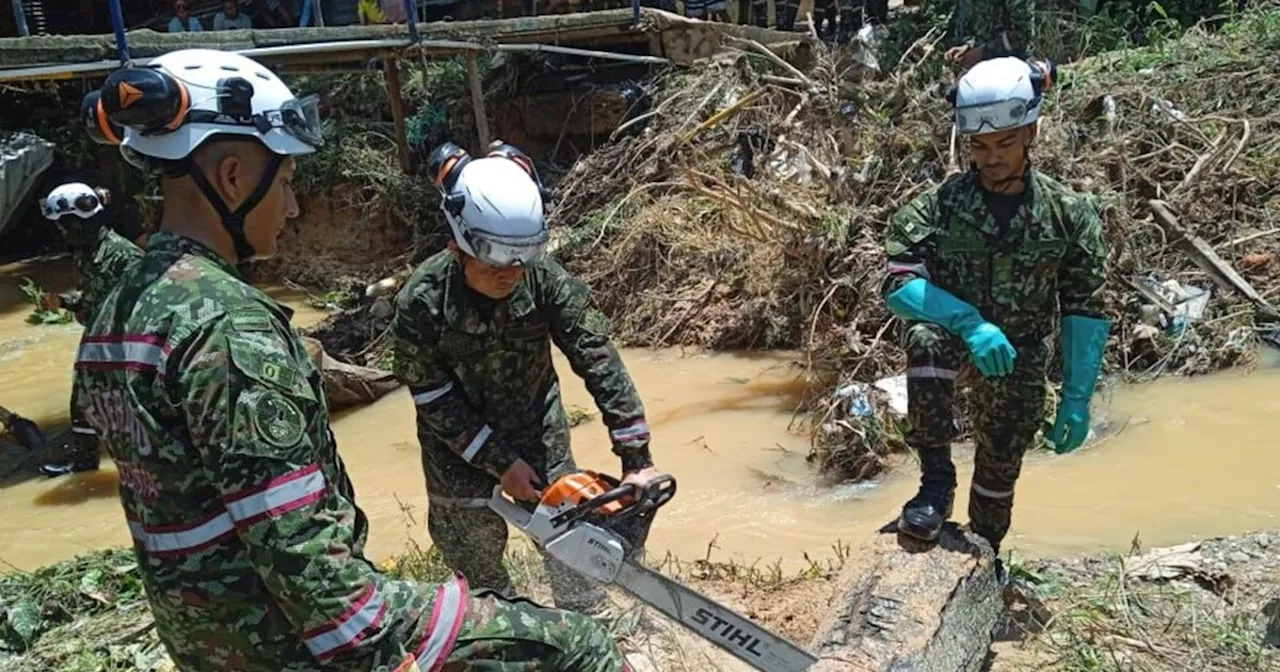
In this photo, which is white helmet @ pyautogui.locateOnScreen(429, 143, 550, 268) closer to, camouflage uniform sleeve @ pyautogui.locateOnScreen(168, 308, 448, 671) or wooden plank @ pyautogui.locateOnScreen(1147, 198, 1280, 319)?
A: camouflage uniform sleeve @ pyautogui.locateOnScreen(168, 308, 448, 671)

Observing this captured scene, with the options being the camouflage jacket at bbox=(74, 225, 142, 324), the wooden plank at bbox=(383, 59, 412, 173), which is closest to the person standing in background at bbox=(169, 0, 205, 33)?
the wooden plank at bbox=(383, 59, 412, 173)

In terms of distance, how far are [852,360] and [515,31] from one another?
15.5 ft

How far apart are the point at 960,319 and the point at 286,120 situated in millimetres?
2293

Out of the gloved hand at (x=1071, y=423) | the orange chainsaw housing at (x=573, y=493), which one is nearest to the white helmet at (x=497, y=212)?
the orange chainsaw housing at (x=573, y=493)

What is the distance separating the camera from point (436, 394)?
344 centimetres

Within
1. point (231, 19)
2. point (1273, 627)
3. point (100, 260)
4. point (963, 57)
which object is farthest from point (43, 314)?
point (1273, 627)

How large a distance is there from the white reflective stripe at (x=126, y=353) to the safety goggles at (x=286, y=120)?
381 mm

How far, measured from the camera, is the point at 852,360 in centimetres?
685

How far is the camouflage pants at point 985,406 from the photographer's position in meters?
3.54

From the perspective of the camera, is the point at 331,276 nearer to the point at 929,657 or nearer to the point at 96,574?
the point at 96,574

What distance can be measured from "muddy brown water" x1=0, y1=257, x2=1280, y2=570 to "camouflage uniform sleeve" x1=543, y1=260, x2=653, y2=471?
191cm

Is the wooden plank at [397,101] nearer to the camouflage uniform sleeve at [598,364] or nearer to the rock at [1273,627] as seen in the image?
the camouflage uniform sleeve at [598,364]

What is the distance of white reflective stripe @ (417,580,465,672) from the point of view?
1900mm

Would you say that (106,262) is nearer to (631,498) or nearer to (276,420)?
(631,498)
